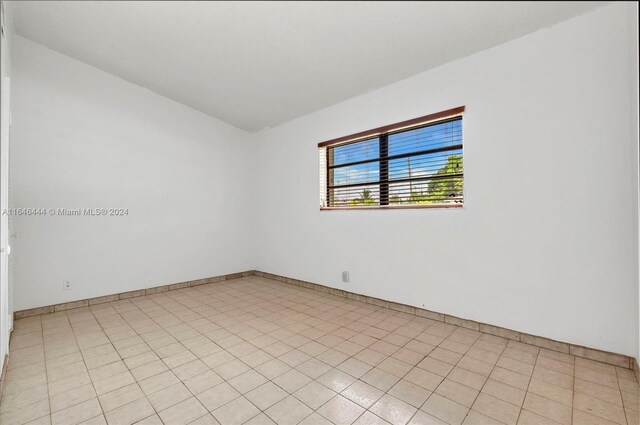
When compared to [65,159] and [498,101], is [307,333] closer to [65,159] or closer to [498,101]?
[498,101]

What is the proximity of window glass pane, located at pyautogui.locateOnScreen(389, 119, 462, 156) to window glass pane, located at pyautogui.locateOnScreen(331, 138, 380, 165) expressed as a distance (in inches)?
9.9

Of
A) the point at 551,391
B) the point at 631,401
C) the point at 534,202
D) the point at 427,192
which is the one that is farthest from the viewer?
the point at 427,192

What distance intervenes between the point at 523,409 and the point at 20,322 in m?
4.77

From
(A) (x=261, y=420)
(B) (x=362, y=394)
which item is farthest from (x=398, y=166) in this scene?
(A) (x=261, y=420)

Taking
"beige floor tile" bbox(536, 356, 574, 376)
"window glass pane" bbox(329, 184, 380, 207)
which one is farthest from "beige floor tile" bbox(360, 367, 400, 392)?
"window glass pane" bbox(329, 184, 380, 207)

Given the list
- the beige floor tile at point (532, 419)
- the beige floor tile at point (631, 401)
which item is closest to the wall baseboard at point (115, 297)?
the beige floor tile at point (532, 419)

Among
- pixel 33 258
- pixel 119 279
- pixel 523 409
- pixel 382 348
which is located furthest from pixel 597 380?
pixel 33 258

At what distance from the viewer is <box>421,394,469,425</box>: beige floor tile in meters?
1.68

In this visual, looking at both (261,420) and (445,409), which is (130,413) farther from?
(445,409)

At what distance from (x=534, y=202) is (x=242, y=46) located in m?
3.16

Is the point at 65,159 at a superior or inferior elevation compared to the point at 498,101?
inferior

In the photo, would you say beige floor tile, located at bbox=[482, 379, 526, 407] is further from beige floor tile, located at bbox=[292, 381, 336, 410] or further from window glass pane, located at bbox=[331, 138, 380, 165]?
window glass pane, located at bbox=[331, 138, 380, 165]

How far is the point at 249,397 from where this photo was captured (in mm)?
1887

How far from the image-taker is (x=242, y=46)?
118 inches
